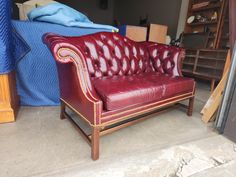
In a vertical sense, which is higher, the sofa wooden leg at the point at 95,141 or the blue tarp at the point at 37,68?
the blue tarp at the point at 37,68

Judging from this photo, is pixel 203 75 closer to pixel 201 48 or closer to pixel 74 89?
pixel 201 48

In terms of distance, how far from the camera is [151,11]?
5.11 m

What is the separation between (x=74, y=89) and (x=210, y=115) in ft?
4.65

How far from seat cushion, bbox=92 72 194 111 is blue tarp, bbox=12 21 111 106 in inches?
32.1

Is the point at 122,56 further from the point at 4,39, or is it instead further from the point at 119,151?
the point at 4,39

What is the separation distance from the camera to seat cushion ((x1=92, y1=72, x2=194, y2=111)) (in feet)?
3.86

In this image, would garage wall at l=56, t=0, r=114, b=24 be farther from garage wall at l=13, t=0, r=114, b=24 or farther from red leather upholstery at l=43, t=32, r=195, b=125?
red leather upholstery at l=43, t=32, r=195, b=125

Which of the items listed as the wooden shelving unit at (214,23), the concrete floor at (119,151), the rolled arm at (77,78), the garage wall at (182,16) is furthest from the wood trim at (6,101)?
the garage wall at (182,16)

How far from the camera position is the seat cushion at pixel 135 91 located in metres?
1.18

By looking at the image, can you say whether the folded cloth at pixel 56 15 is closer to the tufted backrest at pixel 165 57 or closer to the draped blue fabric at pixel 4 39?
the draped blue fabric at pixel 4 39

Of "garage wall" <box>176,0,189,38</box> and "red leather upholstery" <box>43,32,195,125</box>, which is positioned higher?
"garage wall" <box>176,0,189,38</box>

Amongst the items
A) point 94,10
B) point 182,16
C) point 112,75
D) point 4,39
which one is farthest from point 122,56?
point 94,10

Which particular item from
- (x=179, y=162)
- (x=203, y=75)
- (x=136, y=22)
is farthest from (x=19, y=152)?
(x=136, y=22)

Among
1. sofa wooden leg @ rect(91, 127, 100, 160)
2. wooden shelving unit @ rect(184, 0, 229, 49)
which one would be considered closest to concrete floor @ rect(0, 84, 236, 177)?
sofa wooden leg @ rect(91, 127, 100, 160)
